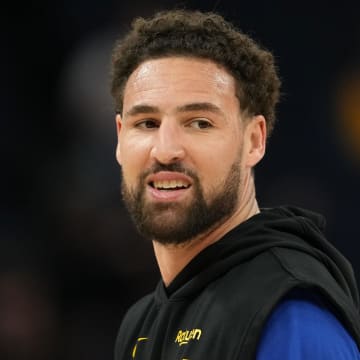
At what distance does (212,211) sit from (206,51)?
54cm

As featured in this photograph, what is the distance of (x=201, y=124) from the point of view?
252 centimetres

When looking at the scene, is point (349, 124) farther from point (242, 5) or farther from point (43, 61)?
point (43, 61)

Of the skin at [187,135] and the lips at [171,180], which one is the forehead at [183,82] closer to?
the skin at [187,135]

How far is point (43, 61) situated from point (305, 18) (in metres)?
2.05

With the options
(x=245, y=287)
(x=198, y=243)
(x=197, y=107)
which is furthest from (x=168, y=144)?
(x=245, y=287)

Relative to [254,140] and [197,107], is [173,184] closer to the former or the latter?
[197,107]

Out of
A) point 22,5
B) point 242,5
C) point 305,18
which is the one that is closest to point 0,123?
point 22,5

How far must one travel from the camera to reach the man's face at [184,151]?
2.47 meters

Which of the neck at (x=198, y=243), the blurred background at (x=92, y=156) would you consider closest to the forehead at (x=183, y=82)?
the neck at (x=198, y=243)

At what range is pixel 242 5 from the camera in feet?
19.8

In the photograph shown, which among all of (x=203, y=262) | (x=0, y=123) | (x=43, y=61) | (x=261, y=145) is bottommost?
(x=203, y=262)

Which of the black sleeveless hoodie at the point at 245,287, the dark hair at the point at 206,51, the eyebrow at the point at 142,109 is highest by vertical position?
the dark hair at the point at 206,51

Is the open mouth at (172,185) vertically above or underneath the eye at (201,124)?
underneath

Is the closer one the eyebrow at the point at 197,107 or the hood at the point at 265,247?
the hood at the point at 265,247
